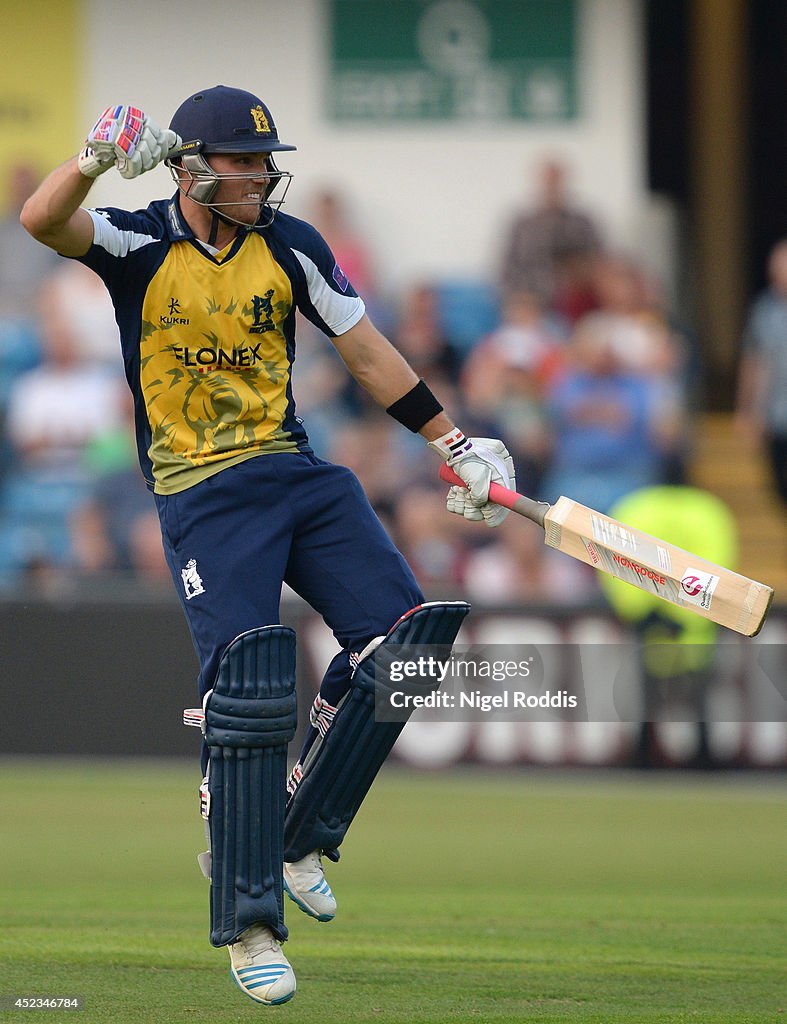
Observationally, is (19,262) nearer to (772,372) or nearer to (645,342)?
(645,342)

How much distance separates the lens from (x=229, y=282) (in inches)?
176

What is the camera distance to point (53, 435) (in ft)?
37.1

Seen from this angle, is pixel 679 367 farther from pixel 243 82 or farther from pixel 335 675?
pixel 335 675

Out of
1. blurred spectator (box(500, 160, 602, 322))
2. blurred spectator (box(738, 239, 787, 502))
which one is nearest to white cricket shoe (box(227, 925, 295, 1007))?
blurred spectator (box(738, 239, 787, 502))

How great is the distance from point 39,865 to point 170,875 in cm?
56

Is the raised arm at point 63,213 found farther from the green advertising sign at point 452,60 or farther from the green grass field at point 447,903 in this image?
the green advertising sign at point 452,60

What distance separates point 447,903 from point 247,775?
6.58 feet

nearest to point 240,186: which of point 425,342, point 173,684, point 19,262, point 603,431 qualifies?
point 173,684

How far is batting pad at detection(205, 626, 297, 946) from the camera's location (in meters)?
4.40

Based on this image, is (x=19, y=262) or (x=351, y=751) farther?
(x=19, y=262)

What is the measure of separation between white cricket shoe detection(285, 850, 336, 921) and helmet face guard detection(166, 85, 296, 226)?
171 centimetres

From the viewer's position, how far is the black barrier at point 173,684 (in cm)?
934

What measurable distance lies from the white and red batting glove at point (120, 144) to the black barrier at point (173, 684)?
5.43 metres

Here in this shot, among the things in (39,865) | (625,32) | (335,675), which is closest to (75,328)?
(625,32)
